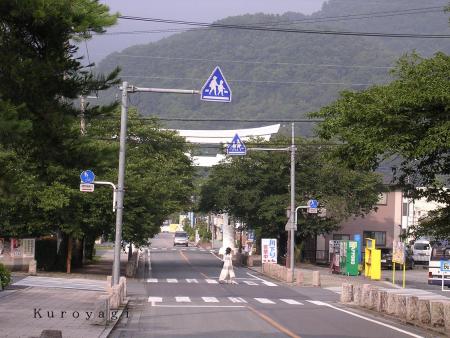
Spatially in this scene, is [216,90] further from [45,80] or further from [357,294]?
[357,294]

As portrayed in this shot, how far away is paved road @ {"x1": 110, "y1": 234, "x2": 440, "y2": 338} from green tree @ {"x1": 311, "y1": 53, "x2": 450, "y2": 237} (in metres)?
4.21

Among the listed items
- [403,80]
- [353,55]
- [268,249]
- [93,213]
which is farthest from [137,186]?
[353,55]

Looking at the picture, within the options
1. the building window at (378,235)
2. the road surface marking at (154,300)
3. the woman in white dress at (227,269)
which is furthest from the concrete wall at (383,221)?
the road surface marking at (154,300)

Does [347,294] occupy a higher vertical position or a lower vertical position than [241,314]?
higher

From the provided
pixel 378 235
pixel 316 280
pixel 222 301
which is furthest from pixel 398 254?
pixel 378 235

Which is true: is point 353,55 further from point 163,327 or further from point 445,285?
point 163,327

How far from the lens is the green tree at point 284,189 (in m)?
55.9

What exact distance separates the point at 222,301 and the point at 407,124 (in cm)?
1527

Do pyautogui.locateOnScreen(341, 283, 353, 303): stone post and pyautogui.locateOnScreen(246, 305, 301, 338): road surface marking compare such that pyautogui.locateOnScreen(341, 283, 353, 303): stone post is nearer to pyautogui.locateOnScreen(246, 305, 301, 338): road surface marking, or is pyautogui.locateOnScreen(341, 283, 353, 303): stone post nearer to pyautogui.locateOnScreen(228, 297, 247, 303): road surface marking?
pyautogui.locateOnScreen(228, 297, 247, 303): road surface marking

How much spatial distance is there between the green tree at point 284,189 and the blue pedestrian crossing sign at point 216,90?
35.5 metres

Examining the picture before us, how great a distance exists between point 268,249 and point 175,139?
11.8 m

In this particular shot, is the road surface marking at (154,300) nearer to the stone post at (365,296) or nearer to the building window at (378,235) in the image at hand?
the stone post at (365,296)

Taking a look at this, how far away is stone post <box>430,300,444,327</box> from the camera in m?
20.7

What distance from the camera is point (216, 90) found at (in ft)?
63.0
